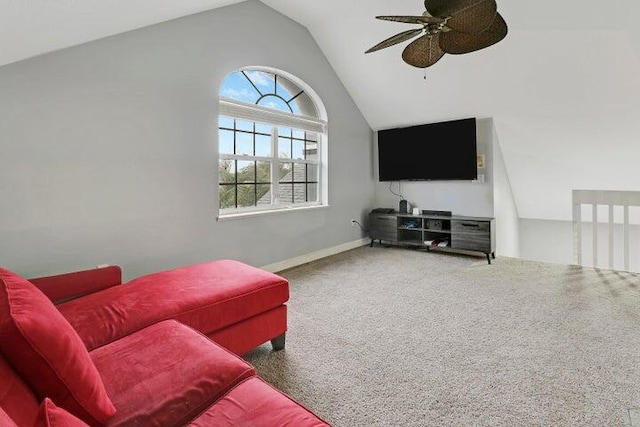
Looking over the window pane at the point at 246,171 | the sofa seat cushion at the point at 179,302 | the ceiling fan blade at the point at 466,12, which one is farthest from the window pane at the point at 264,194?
the ceiling fan blade at the point at 466,12

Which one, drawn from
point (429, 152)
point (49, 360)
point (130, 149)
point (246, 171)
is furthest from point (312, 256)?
point (49, 360)

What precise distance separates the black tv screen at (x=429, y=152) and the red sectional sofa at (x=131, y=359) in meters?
3.74

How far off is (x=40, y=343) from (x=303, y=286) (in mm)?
2655

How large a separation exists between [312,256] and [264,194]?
1.07 m

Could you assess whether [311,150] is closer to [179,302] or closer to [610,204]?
[179,302]

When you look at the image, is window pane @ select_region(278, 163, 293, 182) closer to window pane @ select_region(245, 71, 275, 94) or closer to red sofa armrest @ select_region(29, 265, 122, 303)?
window pane @ select_region(245, 71, 275, 94)

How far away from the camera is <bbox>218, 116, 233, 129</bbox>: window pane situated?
370 centimetres

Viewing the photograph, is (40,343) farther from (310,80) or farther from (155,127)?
(310,80)

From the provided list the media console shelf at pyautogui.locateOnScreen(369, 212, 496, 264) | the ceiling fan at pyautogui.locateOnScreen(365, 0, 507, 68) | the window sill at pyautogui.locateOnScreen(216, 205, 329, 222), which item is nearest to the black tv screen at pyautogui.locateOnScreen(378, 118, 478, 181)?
the media console shelf at pyautogui.locateOnScreen(369, 212, 496, 264)

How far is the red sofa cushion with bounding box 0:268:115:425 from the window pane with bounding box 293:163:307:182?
3706 millimetres

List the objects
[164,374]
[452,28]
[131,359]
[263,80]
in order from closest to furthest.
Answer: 1. [164,374]
2. [131,359]
3. [452,28]
4. [263,80]

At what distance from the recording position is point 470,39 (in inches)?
76.7

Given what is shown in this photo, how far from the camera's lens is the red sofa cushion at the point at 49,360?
983 mm

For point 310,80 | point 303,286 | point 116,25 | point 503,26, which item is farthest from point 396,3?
point 303,286
